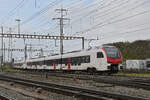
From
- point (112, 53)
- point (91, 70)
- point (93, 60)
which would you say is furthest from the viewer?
point (91, 70)

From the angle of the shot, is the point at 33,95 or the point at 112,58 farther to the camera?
the point at 112,58

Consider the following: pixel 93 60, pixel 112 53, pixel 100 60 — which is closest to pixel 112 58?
pixel 112 53

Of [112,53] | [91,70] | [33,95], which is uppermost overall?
[112,53]

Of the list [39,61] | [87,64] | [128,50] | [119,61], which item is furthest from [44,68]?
[128,50]

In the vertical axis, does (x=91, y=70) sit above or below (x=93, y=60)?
below

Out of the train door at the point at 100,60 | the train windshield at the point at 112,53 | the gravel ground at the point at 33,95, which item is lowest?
the gravel ground at the point at 33,95

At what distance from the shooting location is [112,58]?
2638 centimetres

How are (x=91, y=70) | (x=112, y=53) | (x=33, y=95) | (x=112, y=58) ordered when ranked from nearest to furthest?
(x=33, y=95), (x=112, y=58), (x=112, y=53), (x=91, y=70)

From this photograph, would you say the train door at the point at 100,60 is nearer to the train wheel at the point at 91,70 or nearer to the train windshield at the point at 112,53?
the train windshield at the point at 112,53

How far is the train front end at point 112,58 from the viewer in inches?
1026

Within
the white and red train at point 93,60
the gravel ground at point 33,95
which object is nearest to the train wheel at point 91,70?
the white and red train at point 93,60

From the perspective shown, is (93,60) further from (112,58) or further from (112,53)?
(112,58)

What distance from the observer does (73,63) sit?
3341 centimetres

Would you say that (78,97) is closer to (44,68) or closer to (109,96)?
(109,96)
